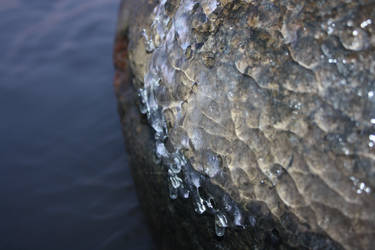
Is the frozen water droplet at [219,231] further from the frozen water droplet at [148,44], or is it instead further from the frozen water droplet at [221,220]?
the frozen water droplet at [148,44]

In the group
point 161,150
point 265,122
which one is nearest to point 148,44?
point 161,150

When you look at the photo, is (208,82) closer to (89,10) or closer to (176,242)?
(176,242)

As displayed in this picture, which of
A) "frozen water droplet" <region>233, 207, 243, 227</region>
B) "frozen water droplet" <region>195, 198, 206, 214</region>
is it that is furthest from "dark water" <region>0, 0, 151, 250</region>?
"frozen water droplet" <region>233, 207, 243, 227</region>

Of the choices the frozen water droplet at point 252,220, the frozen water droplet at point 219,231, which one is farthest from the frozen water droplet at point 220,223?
the frozen water droplet at point 252,220

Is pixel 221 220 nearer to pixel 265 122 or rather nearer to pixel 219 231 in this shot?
pixel 219 231

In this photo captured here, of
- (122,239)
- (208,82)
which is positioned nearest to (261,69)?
(208,82)

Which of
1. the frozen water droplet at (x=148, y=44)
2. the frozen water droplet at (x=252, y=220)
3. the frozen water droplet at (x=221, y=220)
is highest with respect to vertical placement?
the frozen water droplet at (x=148, y=44)

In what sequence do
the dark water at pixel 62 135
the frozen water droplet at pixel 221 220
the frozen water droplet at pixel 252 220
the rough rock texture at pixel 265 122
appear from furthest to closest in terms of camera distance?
1. the dark water at pixel 62 135
2. the frozen water droplet at pixel 221 220
3. the frozen water droplet at pixel 252 220
4. the rough rock texture at pixel 265 122
